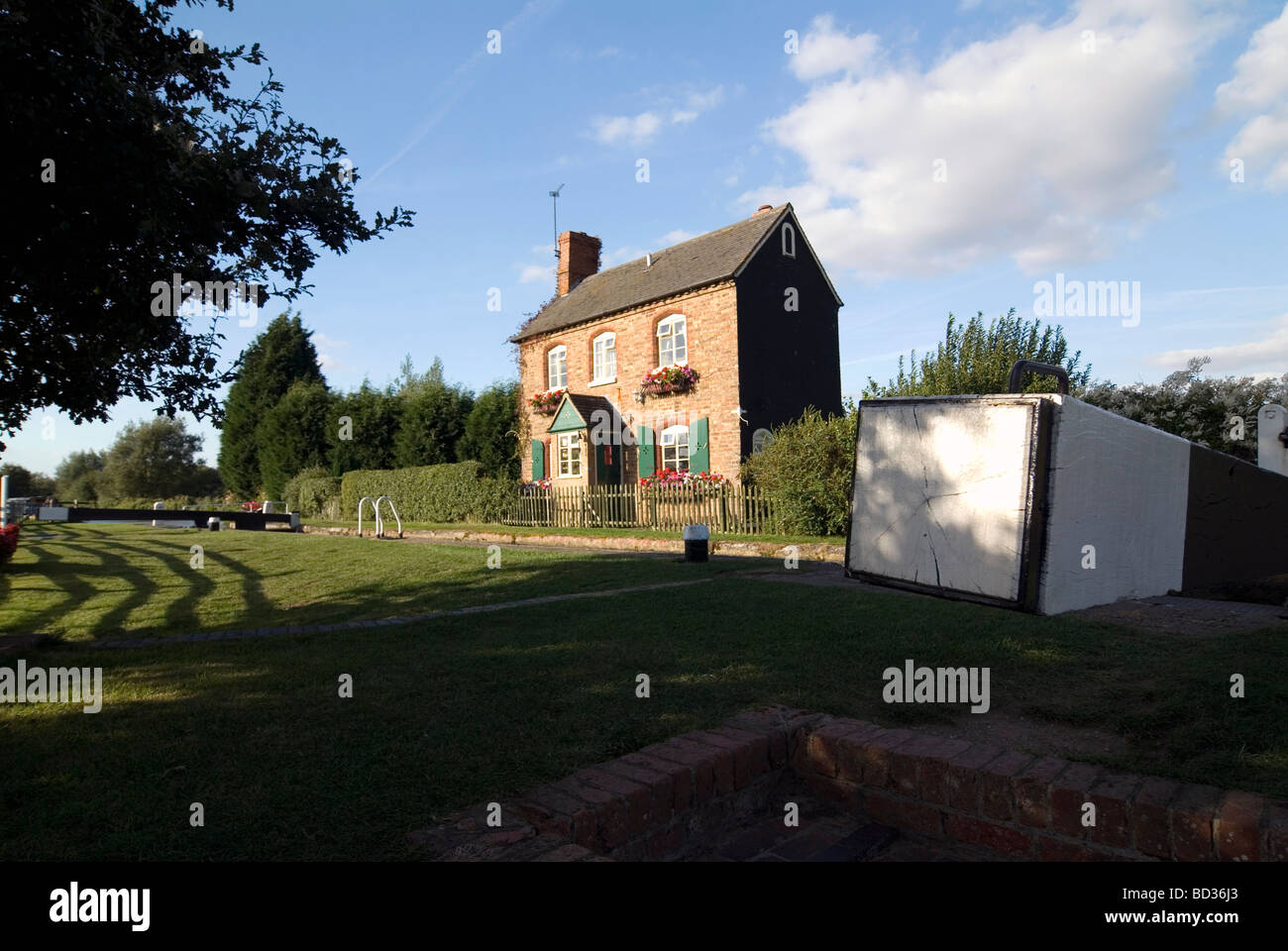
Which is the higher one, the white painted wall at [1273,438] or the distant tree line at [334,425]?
the distant tree line at [334,425]

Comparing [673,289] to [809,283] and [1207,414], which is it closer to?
[809,283]

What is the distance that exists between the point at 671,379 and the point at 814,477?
27.6 ft

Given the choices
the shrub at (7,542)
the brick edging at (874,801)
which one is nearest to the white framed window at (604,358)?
the shrub at (7,542)

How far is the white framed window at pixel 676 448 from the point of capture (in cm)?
2378

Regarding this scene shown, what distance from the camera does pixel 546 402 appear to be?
89.9 ft

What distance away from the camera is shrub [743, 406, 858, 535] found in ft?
52.1

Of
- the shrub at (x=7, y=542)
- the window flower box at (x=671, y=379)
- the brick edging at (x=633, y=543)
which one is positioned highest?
the window flower box at (x=671, y=379)

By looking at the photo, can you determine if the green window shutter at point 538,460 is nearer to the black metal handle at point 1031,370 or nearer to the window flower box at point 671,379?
the window flower box at point 671,379

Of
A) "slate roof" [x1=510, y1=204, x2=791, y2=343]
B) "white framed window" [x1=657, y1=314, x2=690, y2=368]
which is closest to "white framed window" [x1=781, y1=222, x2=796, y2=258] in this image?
"slate roof" [x1=510, y1=204, x2=791, y2=343]

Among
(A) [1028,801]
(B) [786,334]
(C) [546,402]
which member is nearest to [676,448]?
(B) [786,334]

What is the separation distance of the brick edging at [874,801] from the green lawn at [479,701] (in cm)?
25

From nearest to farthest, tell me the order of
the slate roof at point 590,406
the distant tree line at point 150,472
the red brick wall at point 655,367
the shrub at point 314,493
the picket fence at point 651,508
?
1. the picket fence at point 651,508
2. the red brick wall at point 655,367
3. the slate roof at point 590,406
4. the shrub at point 314,493
5. the distant tree line at point 150,472

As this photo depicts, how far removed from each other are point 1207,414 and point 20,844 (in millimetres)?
22144
